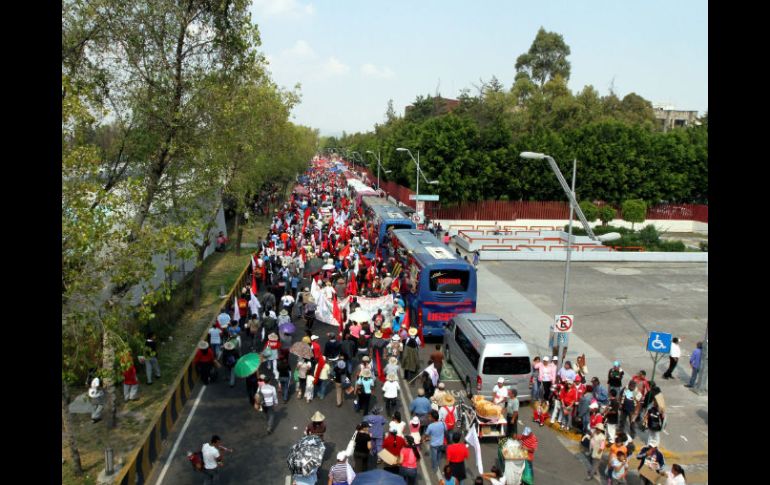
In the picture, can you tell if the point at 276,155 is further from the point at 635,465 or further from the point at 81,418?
the point at 635,465

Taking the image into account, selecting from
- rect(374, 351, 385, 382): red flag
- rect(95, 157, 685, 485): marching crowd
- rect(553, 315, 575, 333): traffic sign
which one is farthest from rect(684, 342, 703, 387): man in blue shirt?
rect(374, 351, 385, 382): red flag

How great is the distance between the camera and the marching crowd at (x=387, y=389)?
10031mm

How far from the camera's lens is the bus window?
1841cm

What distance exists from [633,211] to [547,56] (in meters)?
60.2

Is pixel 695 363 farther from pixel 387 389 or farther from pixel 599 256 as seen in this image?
pixel 599 256

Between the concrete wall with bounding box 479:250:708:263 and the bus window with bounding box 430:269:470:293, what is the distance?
1710cm

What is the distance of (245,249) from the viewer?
3572 centimetres

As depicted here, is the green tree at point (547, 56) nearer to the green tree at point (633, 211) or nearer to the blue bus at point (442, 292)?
the green tree at point (633, 211)

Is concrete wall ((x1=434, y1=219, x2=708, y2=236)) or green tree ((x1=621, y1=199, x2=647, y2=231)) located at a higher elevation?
green tree ((x1=621, y1=199, x2=647, y2=231))

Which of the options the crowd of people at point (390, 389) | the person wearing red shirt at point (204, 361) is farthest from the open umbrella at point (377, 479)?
the person wearing red shirt at point (204, 361)

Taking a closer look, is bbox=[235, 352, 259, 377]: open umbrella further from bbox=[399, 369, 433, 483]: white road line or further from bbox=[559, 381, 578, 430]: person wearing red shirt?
bbox=[559, 381, 578, 430]: person wearing red shirt

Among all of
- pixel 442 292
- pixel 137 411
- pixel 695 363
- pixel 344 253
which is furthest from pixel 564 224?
pixel 137 411

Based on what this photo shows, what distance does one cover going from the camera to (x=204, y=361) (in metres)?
14.9
